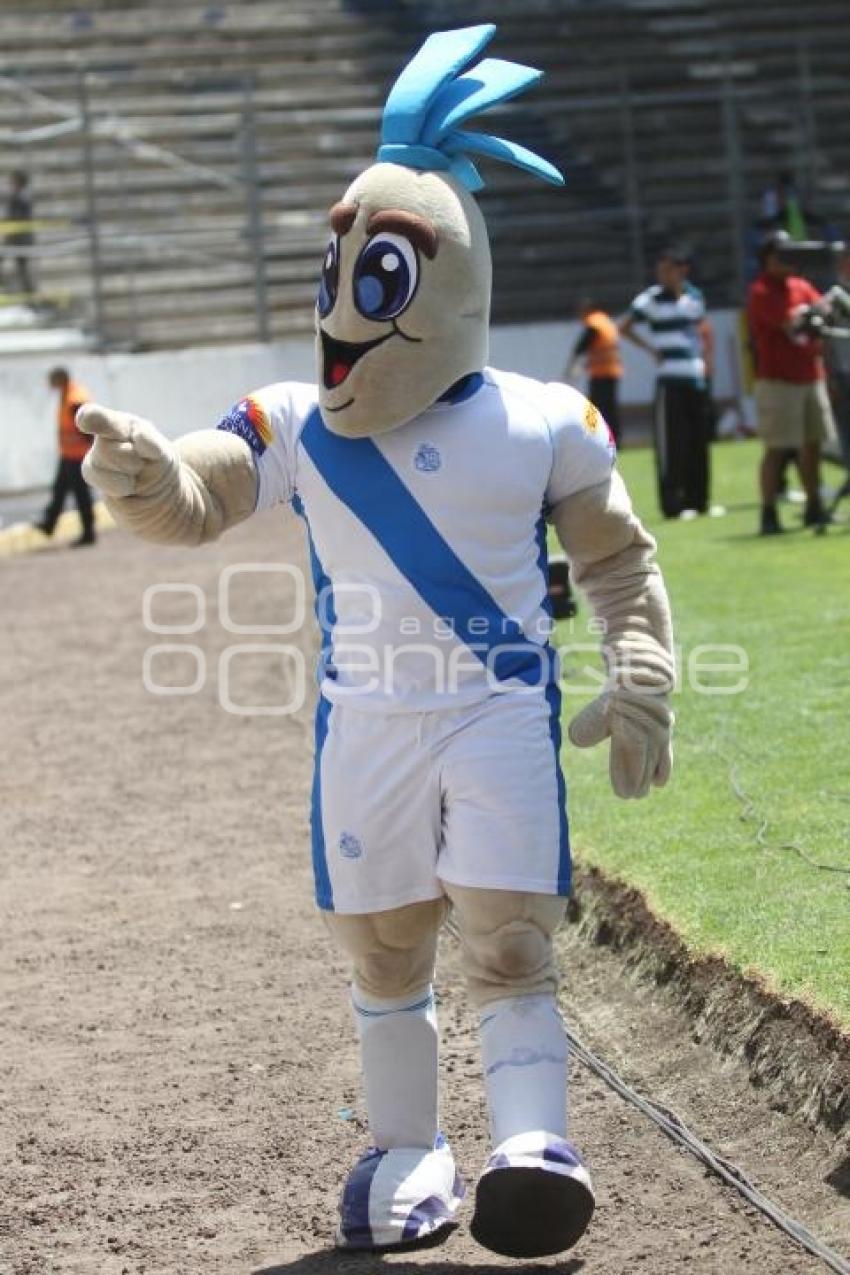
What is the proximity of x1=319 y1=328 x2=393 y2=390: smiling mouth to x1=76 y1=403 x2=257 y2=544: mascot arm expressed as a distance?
0.24 meters

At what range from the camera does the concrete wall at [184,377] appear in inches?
925

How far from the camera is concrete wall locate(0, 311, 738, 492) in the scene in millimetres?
23484

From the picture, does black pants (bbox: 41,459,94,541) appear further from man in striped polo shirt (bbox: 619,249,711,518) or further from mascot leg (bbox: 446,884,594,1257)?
mascot leg (bbox: 446,884,594,1257)

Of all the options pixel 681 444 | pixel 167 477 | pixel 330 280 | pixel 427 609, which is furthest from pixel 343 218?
pixel 681 444

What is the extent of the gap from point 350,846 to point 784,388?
11.4 meters

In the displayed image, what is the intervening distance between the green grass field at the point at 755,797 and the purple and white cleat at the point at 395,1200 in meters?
1.08

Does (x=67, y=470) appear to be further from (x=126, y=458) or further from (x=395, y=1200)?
(x=395, y=1200)

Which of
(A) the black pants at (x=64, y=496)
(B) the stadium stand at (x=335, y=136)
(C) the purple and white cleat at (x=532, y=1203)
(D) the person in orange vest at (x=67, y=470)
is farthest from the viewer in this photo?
(B) the stadium stand at (x=335, y=136)

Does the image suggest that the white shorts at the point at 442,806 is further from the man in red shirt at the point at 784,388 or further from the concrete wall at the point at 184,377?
the concrete wall at the point at 184,377

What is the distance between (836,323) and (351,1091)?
1067cm

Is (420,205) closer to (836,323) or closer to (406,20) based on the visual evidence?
(836,323)

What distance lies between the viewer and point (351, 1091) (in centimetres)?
527

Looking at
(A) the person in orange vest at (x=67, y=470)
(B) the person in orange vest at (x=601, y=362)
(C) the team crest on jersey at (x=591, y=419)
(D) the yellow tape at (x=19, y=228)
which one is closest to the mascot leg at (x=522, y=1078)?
(C) the team crest on jersey at (x=591, y=419)

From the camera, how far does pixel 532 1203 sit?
3.90 metres
